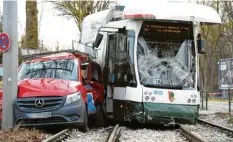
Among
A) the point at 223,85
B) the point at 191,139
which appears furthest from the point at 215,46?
the point at 191,139

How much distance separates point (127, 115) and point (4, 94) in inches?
152

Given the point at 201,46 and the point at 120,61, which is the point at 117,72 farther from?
the point at 201,46

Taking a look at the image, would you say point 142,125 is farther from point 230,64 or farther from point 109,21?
point 230,64

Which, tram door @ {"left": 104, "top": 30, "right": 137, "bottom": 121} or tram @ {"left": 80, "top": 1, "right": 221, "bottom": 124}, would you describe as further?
tram door @ {"left": 104, "top": 30, "right": 137, "bottom": 121}

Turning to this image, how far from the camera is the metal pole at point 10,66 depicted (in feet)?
38.7

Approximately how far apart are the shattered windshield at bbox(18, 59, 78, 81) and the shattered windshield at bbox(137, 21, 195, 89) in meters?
2.03

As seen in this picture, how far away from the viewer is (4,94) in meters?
11.9

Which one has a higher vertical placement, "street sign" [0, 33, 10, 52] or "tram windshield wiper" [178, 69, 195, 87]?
"street sign" [0, 33, 10, 52]

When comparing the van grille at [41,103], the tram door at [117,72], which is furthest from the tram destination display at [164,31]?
the van grille at [41,103]

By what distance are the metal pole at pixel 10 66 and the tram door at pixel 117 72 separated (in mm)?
3585

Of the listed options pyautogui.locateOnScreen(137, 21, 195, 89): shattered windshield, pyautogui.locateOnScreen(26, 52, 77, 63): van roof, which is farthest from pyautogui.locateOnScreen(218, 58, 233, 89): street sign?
pyautogui.locateOnScreen(26, 52, 77, 63): van roof

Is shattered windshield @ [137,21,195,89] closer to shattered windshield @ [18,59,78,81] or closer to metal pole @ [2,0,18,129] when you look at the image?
shattered windshield @ [18,59,78,81]

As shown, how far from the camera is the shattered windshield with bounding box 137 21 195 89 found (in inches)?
538

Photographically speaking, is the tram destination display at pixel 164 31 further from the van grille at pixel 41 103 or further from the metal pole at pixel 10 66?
the metal pole at pixel 10 66
